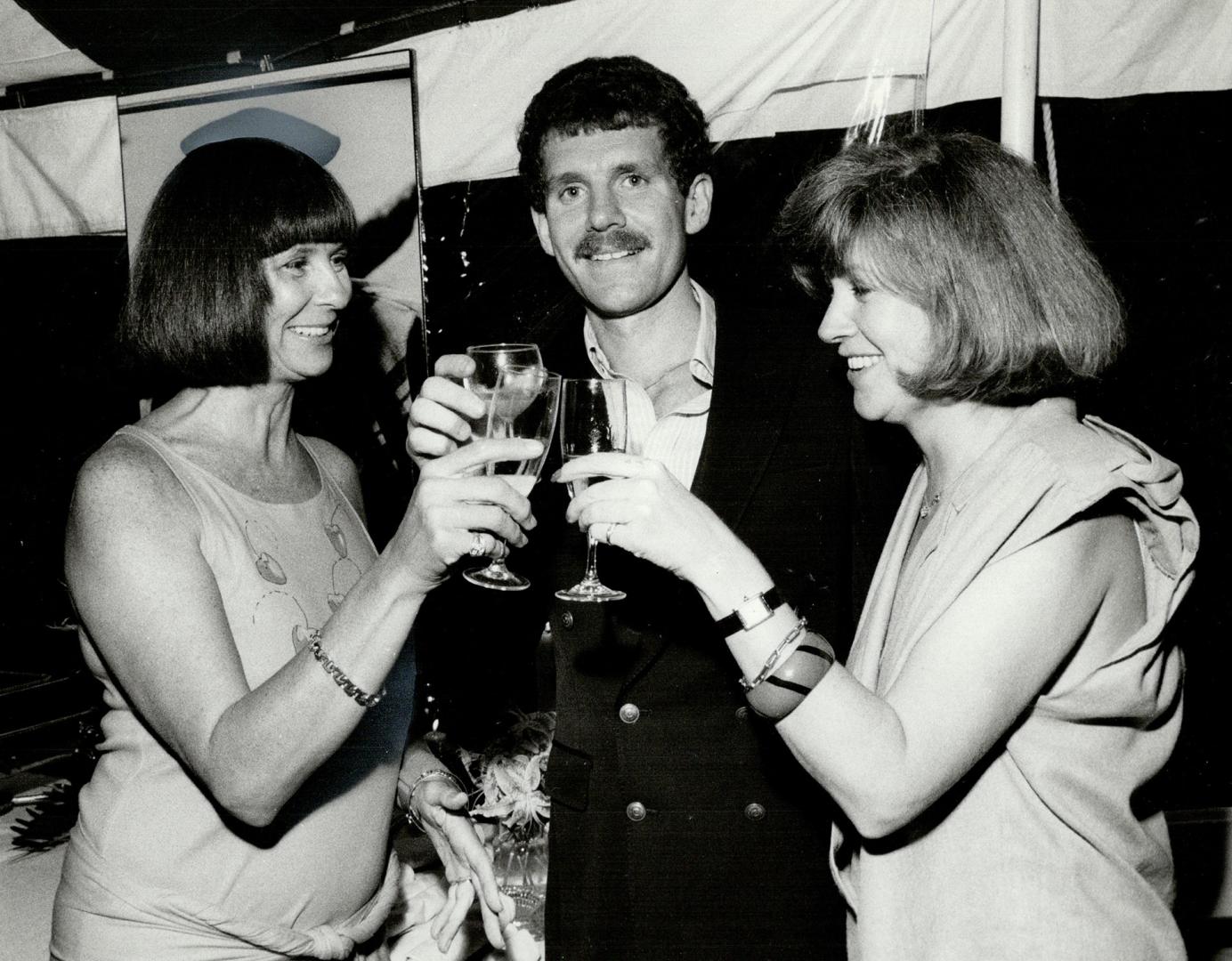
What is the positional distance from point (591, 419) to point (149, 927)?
120 cm

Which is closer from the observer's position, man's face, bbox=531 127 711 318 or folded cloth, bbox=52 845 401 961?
folded cloth, bbox=52 845 401 961

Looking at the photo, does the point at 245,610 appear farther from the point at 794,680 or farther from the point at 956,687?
the point at 956,687

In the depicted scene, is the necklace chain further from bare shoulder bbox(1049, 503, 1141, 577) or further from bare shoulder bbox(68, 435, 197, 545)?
bare shoulder bbox(68, 435, 197, 545)

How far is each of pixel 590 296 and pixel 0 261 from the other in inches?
165

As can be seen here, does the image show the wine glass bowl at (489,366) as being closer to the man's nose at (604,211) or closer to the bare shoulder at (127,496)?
the bare shoulder at (127,496)

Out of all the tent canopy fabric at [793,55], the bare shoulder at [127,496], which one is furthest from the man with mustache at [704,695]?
the tent canopy fabric at [793,55]

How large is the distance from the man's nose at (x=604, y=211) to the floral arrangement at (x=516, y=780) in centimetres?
130

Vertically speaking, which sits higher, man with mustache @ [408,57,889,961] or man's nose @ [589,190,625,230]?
man's nose @ [589,190,625,230]

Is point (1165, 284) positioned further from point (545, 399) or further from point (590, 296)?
point (545, 399)

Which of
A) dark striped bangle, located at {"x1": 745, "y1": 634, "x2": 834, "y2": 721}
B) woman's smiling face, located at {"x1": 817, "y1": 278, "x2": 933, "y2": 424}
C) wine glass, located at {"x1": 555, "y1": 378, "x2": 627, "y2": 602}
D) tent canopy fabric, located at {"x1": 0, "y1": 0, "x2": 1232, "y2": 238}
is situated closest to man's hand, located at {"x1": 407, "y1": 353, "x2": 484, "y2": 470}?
wine glass, located at {"x1": 555, "y1": 378, "x2": 627, "y2": 602}

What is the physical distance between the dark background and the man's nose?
2.12 feet

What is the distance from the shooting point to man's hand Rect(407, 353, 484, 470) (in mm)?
1448

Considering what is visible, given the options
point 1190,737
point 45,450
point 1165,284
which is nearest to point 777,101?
point 1165,284

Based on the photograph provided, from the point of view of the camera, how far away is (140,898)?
1.71 m
